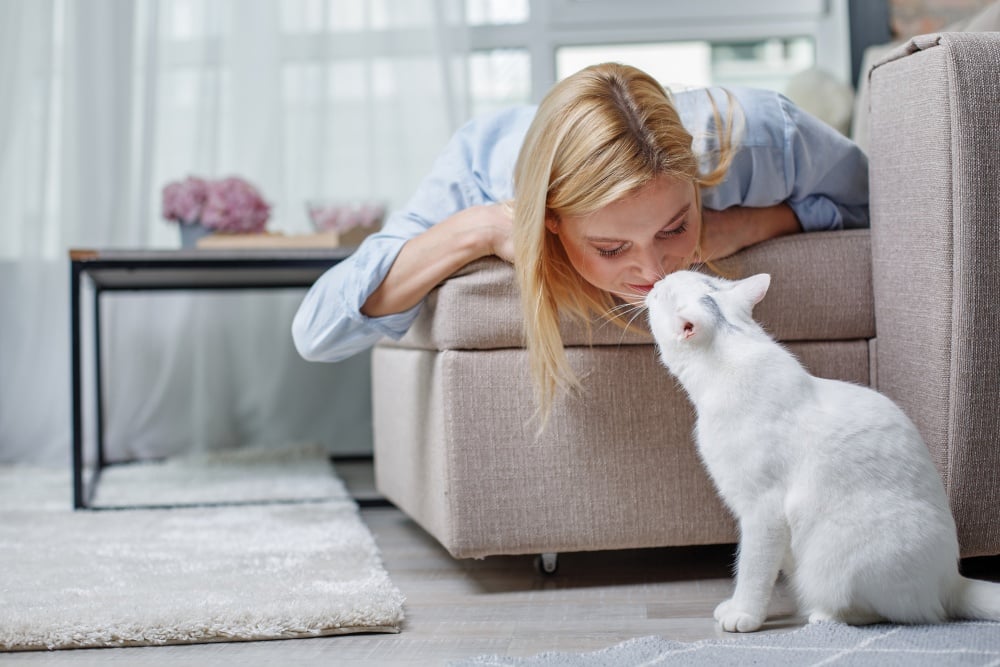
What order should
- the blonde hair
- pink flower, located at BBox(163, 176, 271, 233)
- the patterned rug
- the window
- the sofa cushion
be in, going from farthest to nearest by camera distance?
1. the window
2. pink flower, located at BBox(163, 176, 271, 233)
3. the sofa cushion
4. the blonde hair
5. the patterned rug

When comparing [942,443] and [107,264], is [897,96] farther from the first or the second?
[107,264]

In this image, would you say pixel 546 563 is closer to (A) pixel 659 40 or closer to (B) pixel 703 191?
(B) pixel 703 191

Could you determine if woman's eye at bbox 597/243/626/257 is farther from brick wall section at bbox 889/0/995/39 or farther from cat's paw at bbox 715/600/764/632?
brick wall section at bbox 889/0/995/39

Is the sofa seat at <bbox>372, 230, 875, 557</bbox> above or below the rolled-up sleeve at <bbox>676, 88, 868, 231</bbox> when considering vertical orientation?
below

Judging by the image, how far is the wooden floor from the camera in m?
1.05

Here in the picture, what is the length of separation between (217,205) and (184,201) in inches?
2.8

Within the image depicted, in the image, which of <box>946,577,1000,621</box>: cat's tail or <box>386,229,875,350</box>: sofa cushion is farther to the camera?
<box>386,229,875,350</box>: sofa cushion

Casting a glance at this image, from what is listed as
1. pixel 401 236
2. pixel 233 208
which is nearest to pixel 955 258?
pixel 401 236

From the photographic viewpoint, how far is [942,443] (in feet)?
3.77

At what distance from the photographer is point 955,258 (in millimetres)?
1127

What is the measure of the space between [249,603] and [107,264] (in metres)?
0.91

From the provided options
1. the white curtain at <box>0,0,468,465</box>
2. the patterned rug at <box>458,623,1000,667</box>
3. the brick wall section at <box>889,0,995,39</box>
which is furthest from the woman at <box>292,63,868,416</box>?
the brick wall section at <box>889,0,995,39</box>

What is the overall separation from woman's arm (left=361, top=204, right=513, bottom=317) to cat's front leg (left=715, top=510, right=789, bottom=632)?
0.46 m

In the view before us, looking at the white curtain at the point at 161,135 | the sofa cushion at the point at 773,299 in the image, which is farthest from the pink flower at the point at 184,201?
the sofa cushion at the point at 773,299
